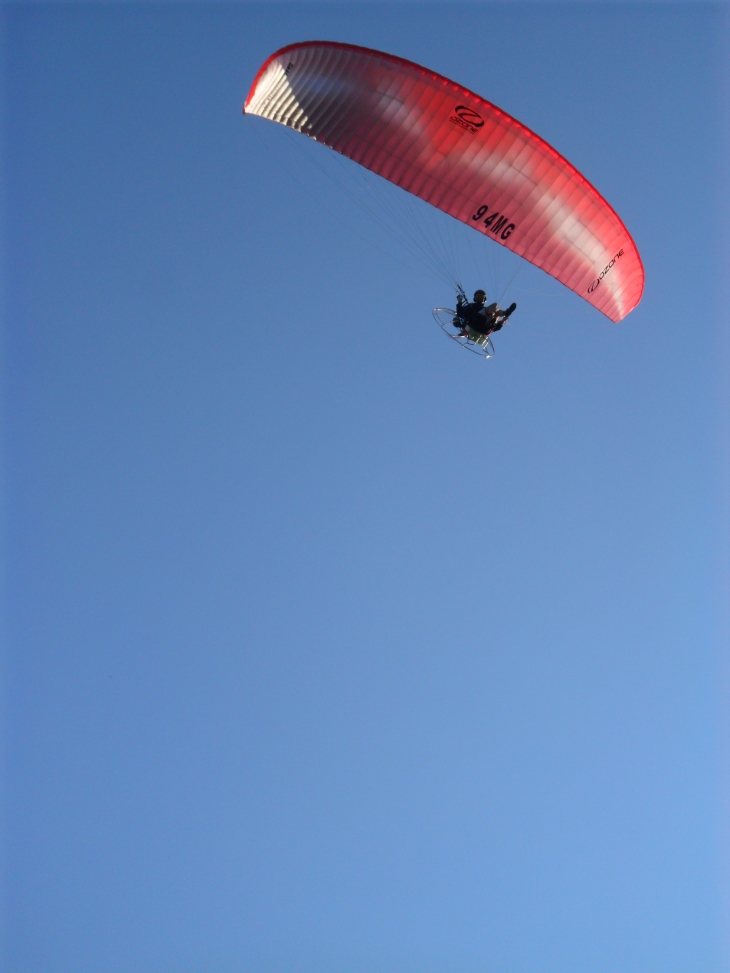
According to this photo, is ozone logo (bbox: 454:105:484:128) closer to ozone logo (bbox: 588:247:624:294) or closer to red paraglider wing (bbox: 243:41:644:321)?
red paraglider wing (bbox: 243:41:644:321)

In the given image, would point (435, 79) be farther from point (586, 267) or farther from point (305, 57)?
point (586, 267)

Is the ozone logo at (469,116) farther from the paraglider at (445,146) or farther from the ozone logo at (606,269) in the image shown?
the ozone logo at (606,269)

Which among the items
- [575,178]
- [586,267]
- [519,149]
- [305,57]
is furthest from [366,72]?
[586,267]

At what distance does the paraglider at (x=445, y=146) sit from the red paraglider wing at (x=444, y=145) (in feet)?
0.07

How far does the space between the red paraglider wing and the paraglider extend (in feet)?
0.07

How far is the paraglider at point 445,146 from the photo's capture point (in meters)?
18.3

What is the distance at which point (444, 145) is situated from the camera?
18.9 meters

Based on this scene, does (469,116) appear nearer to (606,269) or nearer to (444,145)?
(444,145)

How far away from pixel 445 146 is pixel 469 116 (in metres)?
0.72

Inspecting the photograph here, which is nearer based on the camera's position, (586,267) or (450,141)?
(450,141)

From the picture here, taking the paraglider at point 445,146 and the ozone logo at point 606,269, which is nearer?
the paraglider at point 445,146

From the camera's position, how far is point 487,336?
2261cm

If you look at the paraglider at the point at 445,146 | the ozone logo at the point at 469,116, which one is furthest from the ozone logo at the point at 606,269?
the ozone logo at the point at 469,116

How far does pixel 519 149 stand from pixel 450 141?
138 cm
